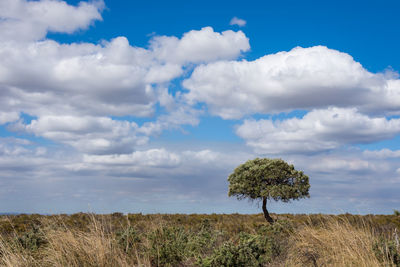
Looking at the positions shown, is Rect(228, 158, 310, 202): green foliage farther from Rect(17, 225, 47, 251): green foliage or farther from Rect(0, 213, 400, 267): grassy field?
Rect(17, 225, 47, 251): green foliage

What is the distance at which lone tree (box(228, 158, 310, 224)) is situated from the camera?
19.8 meters

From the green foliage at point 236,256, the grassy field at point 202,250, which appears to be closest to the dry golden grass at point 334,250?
the grassy field at point 202,250

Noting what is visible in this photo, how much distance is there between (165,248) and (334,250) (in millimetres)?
4422

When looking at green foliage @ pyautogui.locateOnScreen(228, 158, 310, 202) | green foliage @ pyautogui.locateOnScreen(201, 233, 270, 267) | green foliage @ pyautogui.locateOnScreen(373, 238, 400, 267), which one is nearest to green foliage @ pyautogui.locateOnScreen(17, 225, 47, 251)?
green foliage @ pyautogui.locateOnScreen(201, 233, 270, 267)

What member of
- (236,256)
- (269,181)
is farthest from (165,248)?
(269,181)

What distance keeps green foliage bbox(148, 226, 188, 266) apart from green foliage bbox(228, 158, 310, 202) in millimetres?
10194

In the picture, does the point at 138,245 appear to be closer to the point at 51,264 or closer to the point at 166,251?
the point at 166,251

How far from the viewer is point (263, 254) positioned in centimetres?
878

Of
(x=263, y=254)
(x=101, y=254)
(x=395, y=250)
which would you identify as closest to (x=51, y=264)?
(x=101, y=254)

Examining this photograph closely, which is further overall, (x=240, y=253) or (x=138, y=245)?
(x=138, y=245)

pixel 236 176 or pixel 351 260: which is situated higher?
pixel 236 176

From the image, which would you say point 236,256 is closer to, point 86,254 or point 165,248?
point 165,248

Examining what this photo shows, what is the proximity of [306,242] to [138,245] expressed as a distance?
541 cm

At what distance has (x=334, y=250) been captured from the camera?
9102 millimetres
